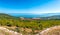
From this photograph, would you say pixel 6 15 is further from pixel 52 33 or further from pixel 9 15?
pixel 52 33

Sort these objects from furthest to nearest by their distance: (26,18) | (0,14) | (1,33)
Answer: (26,18) → (0,14) → (1,33)

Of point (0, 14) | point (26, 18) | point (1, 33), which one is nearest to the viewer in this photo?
point (1, 33)

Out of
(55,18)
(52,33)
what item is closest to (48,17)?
(55,18)

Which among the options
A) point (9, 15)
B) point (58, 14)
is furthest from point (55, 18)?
point (9, 15)

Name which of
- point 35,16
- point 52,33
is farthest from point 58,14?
point 52,33

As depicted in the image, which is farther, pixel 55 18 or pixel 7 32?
pixel 55 18

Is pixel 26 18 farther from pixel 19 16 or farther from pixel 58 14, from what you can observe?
pixel 58 14

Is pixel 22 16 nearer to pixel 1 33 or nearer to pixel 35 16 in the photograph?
pixel 35 16

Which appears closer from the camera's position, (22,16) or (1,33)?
(1,33)
